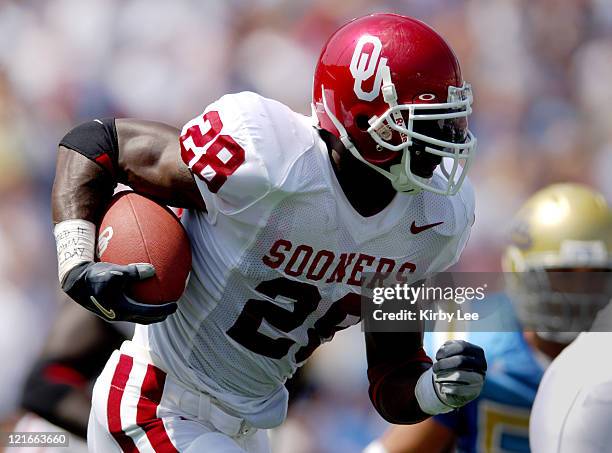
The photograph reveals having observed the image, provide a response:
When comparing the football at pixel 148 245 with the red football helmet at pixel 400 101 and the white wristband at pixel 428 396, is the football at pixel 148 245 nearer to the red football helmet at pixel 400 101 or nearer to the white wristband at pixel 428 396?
the red football helmet at pixel 400 101

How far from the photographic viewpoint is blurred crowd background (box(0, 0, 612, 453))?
4.85m

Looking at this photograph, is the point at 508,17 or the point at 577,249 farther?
the point at 508,17

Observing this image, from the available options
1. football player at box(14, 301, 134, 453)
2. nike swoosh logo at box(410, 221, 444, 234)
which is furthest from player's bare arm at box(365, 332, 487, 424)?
football player at box(14, 301, 134, 453)

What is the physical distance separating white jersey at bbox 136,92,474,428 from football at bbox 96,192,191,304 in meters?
0.11

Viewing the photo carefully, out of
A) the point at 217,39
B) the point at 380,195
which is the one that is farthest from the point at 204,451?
the point at 217,39

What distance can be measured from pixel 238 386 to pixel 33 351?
6.99 ft

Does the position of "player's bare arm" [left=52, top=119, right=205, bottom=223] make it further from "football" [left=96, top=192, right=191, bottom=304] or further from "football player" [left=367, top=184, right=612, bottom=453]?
"football player" [left=367, top=184, right=612, bottom=453]

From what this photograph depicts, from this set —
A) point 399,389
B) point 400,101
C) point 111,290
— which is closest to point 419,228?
point 400,101

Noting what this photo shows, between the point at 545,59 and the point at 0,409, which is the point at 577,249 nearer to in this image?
the point at 545,59

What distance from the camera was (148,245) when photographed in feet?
7.13

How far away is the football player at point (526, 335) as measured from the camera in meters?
3.30

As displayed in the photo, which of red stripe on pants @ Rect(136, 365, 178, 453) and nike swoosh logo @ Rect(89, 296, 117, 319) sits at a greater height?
nike swoosh logo @ Rect(89, 296, 117, 319)

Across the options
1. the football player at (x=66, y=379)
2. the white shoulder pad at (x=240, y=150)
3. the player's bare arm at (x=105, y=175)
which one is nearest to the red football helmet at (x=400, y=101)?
the white shoulder pad at (x=240, y=150)

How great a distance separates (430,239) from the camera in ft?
7.94
